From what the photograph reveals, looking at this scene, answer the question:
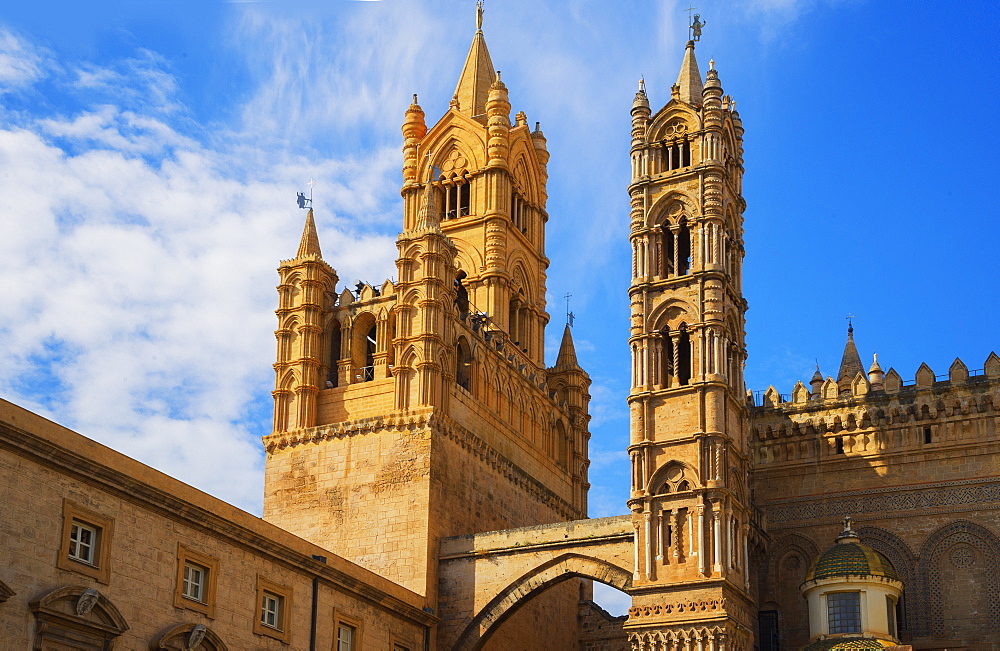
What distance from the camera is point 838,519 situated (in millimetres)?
44844

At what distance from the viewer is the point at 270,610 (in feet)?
119

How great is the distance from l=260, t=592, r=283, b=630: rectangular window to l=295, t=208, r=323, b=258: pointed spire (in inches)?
668

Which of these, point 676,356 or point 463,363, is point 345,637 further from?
point 463,363

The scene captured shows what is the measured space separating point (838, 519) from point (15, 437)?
26.4 metres

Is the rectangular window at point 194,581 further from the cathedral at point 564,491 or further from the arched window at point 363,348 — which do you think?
the arched window at point 363,348

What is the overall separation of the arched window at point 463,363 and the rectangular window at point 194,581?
17.2 m

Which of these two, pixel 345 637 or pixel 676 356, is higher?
pixel 676 356

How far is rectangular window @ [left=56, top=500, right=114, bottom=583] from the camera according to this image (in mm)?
29453

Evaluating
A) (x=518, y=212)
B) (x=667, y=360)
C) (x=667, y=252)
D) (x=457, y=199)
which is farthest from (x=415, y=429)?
(x=518, y=212)

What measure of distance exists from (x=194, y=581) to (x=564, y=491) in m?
24.3

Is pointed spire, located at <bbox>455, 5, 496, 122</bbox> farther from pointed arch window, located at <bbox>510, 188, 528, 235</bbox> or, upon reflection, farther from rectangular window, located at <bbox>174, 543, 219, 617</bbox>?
rectangular window, located at <bbox>174, 543, 219, 617</bbox>

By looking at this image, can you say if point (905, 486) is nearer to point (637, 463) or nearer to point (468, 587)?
point (637, 463)

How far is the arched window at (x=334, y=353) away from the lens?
4950 cm

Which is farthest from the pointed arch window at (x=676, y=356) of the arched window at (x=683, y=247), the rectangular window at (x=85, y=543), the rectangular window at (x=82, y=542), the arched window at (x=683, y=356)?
the rectangular window at (x=82, y=542)
